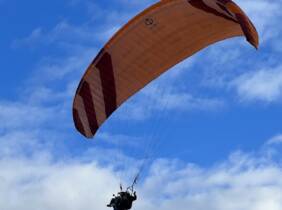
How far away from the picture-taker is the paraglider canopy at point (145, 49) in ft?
89.6

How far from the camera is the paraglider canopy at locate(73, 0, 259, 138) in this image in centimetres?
2732

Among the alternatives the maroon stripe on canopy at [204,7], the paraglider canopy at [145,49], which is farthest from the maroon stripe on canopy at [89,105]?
the maroon stripe on canopy at [204,7]

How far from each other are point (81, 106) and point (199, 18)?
602 centimetres

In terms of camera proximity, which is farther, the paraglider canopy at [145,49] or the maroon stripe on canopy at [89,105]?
the maroon stripe on canopy at [89,105]

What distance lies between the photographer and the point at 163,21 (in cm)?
2769

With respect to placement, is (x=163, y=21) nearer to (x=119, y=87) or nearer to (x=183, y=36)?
(x=183, y=36)

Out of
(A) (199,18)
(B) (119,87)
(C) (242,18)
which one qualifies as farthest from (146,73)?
(C) (242,18)

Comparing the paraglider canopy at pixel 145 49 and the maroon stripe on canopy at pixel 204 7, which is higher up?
the paraglider canopy at pixel 145 49

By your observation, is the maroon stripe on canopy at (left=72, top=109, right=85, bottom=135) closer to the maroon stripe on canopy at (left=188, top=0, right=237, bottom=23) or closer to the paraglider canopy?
the paraglider canopy

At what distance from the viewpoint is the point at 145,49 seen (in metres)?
28.8

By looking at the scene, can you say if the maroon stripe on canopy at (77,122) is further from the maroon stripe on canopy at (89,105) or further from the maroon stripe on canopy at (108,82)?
the maroon stripe on canopy at (108,82)

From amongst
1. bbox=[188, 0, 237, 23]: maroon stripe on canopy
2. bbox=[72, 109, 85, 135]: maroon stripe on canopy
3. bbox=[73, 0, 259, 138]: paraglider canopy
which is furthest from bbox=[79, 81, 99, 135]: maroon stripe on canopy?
bbox=[188, 0, 237, 23]: maroon stripe on canopy

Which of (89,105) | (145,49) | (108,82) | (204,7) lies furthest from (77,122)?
(204,7)

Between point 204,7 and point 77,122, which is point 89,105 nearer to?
point 77,122
